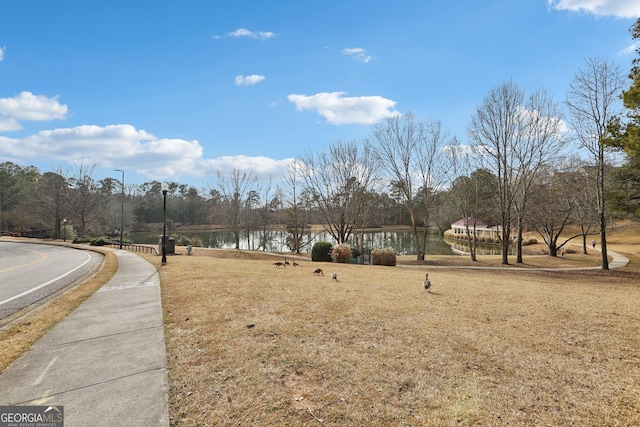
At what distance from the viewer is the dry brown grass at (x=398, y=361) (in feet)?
10.7

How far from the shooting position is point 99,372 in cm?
409

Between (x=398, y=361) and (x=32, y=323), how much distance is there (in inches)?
262

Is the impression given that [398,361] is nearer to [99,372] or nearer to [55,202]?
[99,372]

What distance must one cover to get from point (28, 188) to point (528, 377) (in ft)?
274

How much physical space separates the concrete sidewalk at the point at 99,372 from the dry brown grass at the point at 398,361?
0.76 feet

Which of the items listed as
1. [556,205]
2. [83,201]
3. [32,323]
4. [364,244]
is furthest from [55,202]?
[556,205]

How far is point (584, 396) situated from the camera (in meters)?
3.59

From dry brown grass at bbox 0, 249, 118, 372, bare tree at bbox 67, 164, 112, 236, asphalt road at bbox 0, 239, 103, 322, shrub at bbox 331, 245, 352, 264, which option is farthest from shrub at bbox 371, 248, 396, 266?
bare tree at bbox 67, 164, 112, 236

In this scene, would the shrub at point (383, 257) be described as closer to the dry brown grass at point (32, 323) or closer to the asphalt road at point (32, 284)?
the asphalt road at point (32, 284)

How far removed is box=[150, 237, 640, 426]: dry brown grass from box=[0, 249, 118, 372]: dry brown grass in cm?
197

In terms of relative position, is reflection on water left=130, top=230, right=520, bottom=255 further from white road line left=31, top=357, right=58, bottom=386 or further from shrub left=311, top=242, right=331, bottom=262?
white road line left=31, top=357, right=58, bottom=386

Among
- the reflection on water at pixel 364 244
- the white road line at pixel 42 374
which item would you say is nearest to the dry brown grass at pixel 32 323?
the white road line at pixel 42 374

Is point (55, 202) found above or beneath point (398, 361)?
above

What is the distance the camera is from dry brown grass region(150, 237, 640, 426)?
128 inches
